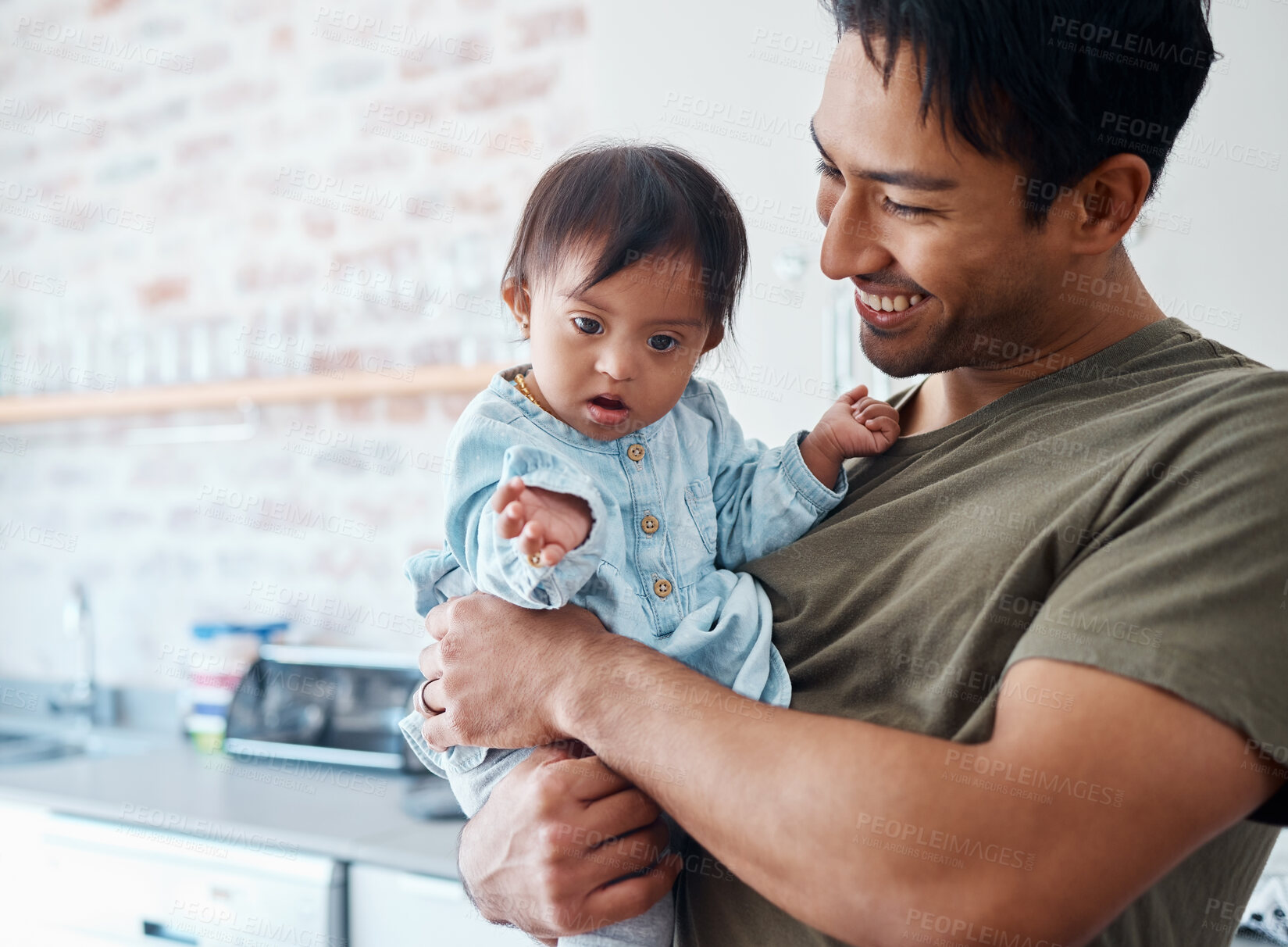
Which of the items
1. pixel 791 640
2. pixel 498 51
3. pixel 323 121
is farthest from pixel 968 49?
pixel 323 121

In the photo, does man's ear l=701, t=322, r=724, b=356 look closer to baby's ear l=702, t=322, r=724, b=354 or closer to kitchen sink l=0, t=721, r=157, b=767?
baby's ear l=702, t=322, r=724, b=354

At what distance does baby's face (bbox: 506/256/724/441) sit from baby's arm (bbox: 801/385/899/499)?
0.63 ft

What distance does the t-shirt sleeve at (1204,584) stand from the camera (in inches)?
28.3

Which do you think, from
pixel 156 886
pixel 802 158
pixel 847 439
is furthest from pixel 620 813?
pixel 156 886

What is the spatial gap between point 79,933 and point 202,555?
1174 millimetres

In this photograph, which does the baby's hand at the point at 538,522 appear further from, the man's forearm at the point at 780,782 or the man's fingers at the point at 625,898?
the man's fingers at the point at 625,898

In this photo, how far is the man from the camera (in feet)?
2.39

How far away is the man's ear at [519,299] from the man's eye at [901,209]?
408 mm

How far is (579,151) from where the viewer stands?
3.91 feet

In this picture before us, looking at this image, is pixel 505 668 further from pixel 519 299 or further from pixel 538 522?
pixel 519 299

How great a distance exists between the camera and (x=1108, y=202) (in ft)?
3.54

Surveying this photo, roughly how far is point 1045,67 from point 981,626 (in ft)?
1.74

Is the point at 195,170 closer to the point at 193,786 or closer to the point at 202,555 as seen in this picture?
the point at 202,555

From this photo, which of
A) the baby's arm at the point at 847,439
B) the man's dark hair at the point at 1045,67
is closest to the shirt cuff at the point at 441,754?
the baby's arm at the point at 847,439
